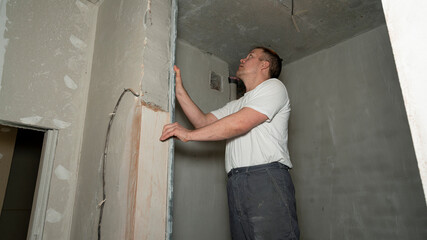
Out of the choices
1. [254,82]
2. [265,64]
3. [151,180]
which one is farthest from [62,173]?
[265,64]

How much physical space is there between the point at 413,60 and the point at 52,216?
1.77m

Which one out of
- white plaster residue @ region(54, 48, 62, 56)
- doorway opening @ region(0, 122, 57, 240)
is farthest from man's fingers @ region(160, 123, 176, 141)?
doorway opening @ region(0, 122, 57, 240)

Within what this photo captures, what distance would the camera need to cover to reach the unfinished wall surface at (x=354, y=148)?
2102 millimetres

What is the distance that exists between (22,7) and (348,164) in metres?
2.58

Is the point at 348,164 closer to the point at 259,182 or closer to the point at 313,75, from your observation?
the point at 313,75

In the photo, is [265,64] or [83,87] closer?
[83,87]

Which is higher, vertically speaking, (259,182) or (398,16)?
(398,16)

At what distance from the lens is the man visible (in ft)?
4.86

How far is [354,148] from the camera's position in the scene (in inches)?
94.0

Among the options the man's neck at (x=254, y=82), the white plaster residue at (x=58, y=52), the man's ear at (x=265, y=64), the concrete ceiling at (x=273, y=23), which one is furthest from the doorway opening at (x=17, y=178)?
the man's ear at (x=265, y=64)

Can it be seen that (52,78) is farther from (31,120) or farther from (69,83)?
(31,120)

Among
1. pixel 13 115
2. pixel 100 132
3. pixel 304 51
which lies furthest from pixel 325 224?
pixel 13 115

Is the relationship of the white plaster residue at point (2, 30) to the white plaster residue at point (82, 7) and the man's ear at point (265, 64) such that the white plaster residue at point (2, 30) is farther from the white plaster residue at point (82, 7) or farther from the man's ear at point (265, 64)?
the man's ear at point (265, 64)

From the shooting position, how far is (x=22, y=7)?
5.47ft
